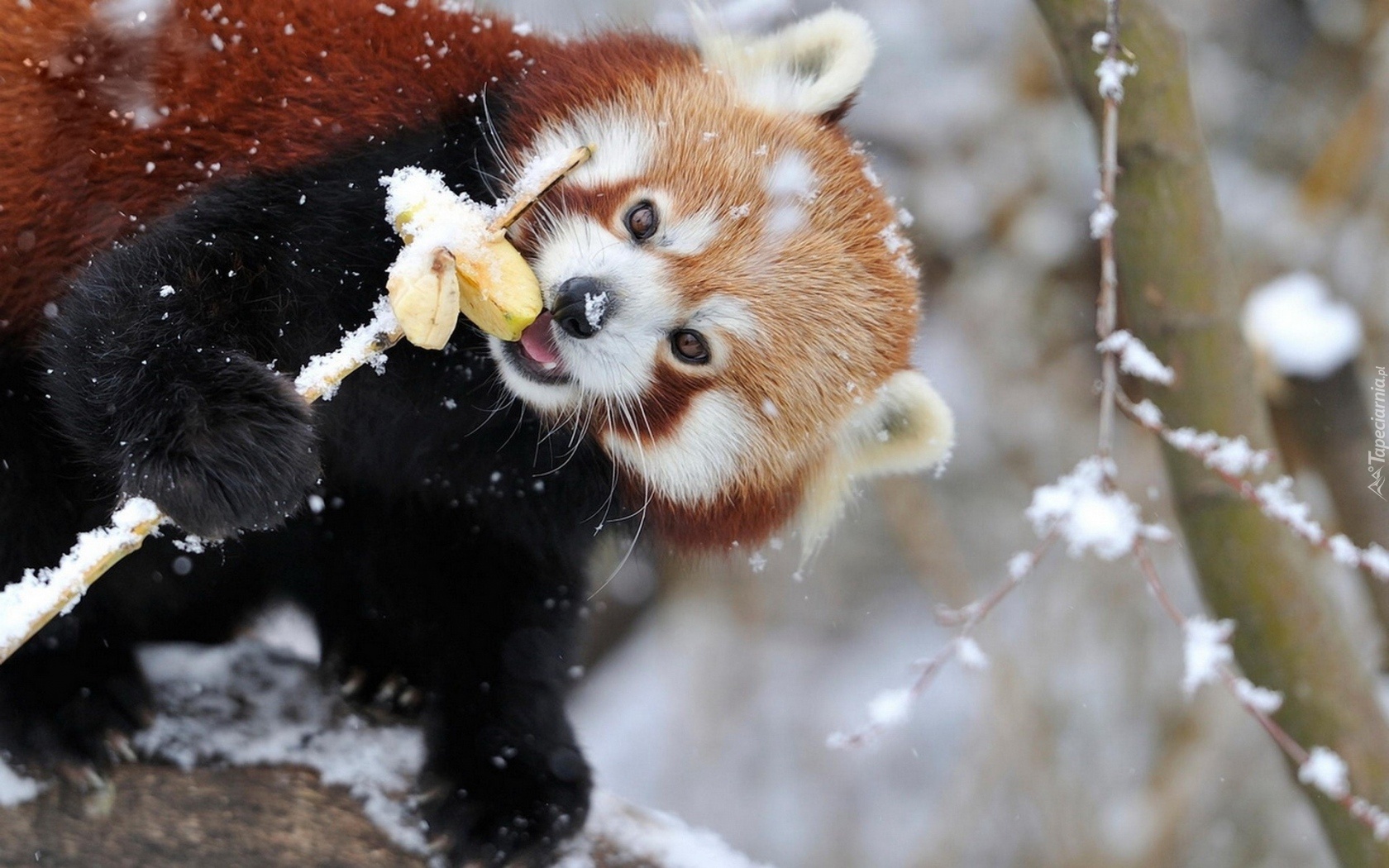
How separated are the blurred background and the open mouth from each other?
7.81 feet

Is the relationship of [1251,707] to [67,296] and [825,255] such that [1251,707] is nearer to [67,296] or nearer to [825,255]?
[825,255]

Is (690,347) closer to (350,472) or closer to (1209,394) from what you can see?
(350,472)

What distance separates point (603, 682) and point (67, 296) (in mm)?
4301

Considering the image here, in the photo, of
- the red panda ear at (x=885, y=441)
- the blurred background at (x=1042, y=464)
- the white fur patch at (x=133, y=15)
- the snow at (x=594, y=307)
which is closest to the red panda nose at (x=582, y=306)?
the snow at (x=594, y=307)

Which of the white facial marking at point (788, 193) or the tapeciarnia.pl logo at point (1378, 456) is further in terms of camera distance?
the tapeciarnia.pl logo at point (1378, 456)

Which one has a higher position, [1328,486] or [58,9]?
[58,9]

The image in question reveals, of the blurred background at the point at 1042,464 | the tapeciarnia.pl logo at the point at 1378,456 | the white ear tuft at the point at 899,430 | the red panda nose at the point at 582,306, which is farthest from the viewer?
the blurred background at the point at 1042,464

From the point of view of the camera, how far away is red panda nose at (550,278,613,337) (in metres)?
2.09

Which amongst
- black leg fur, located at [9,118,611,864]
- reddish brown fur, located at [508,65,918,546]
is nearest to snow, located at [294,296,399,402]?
black leg fur, located at [9,118,611,864]

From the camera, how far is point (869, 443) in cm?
260

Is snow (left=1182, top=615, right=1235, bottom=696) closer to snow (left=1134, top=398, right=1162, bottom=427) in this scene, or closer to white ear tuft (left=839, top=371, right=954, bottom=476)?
snow (left=1134, top=398, right=1162, bottom=427)

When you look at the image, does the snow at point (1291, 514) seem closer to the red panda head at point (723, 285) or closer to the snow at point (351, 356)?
the red panda head at point (723, 285)

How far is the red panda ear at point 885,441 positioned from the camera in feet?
8.20

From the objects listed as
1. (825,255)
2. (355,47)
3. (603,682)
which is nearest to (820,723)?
(603,682)
